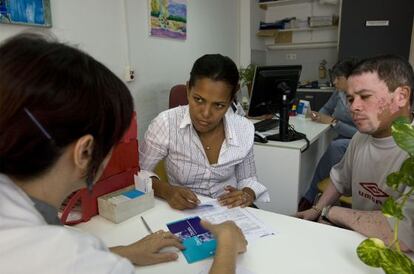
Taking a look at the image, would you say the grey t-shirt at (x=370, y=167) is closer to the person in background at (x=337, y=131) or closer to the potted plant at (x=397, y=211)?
the potted plant at (x=397, y=211)

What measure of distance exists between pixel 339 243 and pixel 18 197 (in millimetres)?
881

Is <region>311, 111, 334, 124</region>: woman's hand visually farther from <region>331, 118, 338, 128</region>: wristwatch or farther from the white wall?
the white wall

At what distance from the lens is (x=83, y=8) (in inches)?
90.7

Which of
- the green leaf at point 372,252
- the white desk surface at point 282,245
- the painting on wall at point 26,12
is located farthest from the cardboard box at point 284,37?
the green leaf at point 372,252

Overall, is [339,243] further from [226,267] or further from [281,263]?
[226,267]

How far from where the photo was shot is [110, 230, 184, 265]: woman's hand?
88 centimetres

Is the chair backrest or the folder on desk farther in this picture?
the chair backrest

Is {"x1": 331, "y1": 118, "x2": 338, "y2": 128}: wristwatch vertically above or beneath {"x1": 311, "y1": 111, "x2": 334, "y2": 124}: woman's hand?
beneath

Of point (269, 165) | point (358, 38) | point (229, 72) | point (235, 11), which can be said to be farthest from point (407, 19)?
point (229, 72)

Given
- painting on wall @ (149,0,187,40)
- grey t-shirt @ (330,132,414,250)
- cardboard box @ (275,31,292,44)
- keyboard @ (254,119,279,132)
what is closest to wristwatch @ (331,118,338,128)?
keyboard @ (254,119,279,132)

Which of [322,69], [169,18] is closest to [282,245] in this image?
[169,18]

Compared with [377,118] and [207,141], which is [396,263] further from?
[207,141]

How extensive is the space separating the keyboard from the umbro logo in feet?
4.22

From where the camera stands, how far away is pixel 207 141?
1.56 meters
